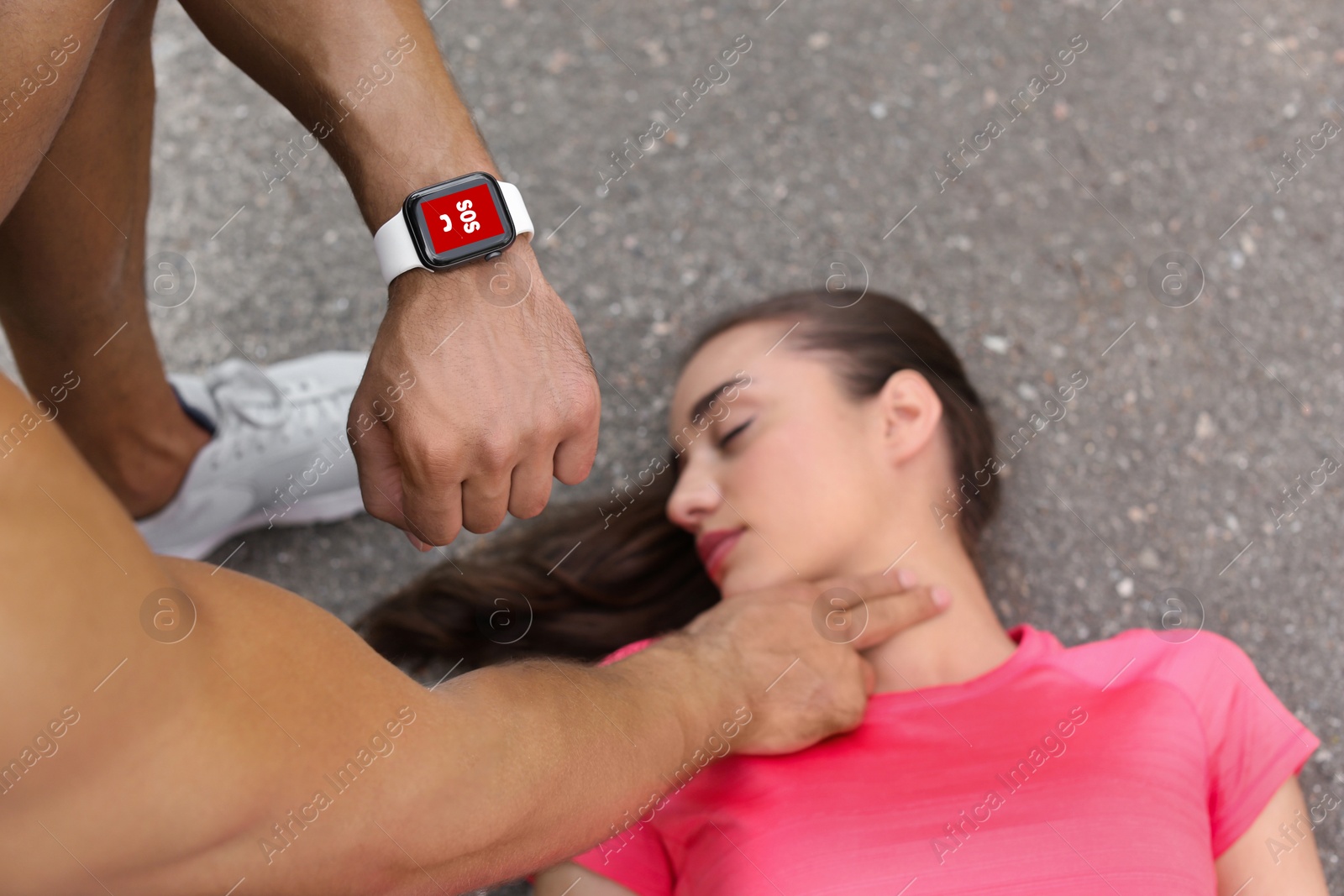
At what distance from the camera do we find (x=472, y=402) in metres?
1.19

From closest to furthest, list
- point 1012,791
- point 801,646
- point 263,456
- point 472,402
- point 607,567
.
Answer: point 472,402, point 1012,791, point 801,646, point 263,456, point 607,567

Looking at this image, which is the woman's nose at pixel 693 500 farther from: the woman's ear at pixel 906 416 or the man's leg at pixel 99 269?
the man's leg at pixel 99 269

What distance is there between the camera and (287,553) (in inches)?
88.5

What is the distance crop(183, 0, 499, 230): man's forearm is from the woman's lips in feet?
2.90

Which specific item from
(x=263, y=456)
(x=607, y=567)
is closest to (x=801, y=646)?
(x=607, y=567)

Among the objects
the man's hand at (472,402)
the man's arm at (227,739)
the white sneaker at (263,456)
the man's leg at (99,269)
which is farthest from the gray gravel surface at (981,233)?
the man's arm at (227,739)

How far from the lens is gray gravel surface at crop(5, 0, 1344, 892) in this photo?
7.43 feet

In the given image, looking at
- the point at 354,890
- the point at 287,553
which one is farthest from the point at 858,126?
the point at 354,890

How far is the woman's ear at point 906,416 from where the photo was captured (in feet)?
6.15

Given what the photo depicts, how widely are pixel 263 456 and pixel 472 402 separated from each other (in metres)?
1.10

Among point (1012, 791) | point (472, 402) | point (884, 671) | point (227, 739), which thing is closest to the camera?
point (227, 739)

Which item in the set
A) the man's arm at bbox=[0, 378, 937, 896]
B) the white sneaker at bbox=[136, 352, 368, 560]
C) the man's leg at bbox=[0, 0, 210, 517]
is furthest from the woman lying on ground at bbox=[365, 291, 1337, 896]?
the man's leg at bbox=[0, 0, 210, 517]

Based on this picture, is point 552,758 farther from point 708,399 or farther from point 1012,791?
point 708,399

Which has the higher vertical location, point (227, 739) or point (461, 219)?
point (461, 219)
